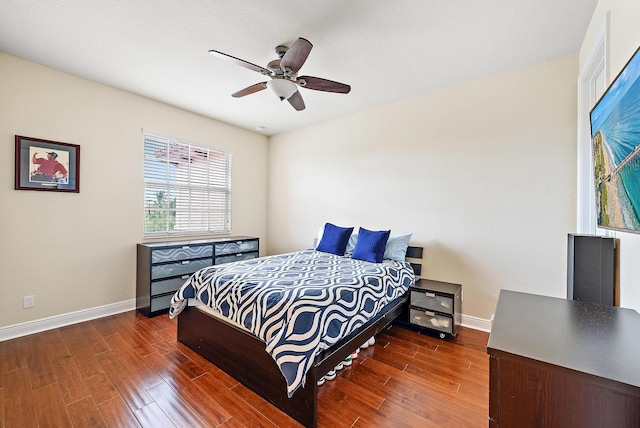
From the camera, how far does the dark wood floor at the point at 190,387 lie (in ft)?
5.44

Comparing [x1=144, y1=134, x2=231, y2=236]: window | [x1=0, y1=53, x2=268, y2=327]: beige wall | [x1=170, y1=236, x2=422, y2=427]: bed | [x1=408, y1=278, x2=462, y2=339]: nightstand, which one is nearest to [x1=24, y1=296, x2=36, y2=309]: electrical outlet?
[x1=0, y1=53, x2=268, y2=327]: beige wall

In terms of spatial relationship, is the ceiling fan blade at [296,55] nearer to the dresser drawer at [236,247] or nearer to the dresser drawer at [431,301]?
the dresser drawer at [431,301]

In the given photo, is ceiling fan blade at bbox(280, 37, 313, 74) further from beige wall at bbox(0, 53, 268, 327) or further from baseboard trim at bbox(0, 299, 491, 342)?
baseboard trim at bbox(0, 299, 491, 342)

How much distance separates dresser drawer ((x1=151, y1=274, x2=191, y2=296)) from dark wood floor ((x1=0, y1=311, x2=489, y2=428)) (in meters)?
0.64

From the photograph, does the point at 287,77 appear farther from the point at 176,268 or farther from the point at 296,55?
the point at 176,268

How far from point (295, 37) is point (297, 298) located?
2082 mm

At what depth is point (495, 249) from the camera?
2.88 m

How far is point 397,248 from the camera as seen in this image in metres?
3.22

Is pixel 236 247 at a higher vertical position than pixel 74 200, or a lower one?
lower

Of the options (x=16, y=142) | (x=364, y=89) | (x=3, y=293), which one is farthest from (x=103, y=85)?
(x=364, y=89)

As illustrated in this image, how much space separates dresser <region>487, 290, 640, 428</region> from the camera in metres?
0.79

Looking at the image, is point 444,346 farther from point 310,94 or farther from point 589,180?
point 310,94

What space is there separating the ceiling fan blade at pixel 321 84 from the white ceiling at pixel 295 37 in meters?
0.33

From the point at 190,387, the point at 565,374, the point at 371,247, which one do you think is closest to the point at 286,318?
the point at 190,387
